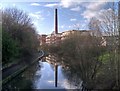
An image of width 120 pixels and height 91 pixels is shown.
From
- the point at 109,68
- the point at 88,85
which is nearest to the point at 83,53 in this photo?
the point at 88,85

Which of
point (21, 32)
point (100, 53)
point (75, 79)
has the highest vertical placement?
point (21, 32)

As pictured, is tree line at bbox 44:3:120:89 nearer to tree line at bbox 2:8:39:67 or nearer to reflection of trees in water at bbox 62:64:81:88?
reflection of trees in water at bbox 62:64:81:88

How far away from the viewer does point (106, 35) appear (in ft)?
10.2

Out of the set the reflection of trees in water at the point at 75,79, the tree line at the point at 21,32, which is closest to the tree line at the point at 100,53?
the reflection of trees in water at the point at 75,79

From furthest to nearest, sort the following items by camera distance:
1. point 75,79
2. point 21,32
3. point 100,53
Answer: point 21,32, point 75,79, point 100,53

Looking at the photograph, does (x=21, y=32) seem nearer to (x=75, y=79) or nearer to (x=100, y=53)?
(x=75, y=79)

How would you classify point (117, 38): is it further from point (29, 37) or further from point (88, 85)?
point (29, 37)

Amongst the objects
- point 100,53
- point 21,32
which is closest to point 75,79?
point 100,53

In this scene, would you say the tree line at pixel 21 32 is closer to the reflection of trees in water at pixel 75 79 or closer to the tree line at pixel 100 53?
the reflection of trees in water at pixel 75 79

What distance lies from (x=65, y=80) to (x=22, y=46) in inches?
68.6

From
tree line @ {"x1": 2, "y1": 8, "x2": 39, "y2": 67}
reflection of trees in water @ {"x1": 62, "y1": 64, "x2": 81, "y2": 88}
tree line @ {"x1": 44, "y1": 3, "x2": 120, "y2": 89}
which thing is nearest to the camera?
tree line @ {"x1": 44, "y1": 3, "x2": 120, "y2": 89}

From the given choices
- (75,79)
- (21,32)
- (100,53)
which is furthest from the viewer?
(21,32)

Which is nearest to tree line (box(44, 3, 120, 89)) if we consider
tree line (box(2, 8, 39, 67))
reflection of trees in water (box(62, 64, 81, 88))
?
reflection of trees in water (box(62, 64, 81, 88))

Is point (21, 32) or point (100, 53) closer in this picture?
point (100, 53)
